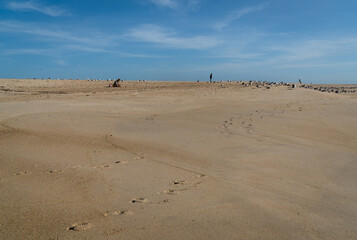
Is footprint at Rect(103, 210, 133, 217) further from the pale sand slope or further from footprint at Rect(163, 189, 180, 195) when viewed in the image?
footprint at Rect(163, 189, 180, 195)

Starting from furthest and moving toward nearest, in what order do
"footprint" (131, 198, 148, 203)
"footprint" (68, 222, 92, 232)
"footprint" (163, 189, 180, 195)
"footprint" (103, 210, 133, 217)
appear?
"footprint" (163, 189, 180, 195), "footprint" (131, 198, 148, 203), "footprint" (103, 210, 133, 217), "footprint" (68, 222, 92, 232)

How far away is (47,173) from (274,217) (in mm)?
2754

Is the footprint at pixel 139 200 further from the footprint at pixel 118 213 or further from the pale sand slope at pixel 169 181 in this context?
the footprint at pixel 118 213

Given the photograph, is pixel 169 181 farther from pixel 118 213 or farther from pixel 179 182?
pixel 118 213

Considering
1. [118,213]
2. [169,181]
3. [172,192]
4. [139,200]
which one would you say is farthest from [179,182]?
[118,213]

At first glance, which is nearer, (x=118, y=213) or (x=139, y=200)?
(x=118, y=213)

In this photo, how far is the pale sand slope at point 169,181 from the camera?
230 cm

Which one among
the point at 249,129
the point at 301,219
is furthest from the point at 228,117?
the point at 301,219

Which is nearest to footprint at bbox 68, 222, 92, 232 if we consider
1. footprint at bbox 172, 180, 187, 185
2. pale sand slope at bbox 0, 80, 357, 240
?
pale sand slope at bbox 0, 80, 357, 240

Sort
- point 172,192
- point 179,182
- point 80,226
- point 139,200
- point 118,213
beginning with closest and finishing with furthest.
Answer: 1. point 80,226
2. point 118,213
3. point 139,200
4. point 172,192
5. point 179,182

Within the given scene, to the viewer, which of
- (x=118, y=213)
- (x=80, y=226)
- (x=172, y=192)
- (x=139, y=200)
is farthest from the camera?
(x=172, y=192)

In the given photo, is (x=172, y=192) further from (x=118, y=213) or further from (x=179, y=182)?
(x=118, y=213)

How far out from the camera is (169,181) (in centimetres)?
325

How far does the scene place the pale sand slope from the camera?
2.30 metres
